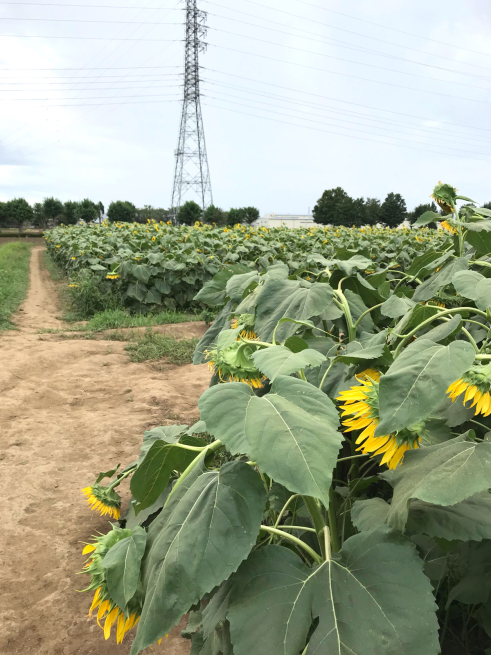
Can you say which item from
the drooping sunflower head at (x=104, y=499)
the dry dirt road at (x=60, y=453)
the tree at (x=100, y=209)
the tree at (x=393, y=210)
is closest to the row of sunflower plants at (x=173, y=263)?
the dry dirt road at (x=60, y=453)

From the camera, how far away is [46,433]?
353 centimetres

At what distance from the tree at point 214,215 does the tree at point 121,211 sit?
810 cm

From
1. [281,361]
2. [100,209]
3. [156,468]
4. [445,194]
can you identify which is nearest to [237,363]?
[281,361]

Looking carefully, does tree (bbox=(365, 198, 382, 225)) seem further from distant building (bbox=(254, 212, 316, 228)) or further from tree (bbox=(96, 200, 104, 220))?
tree (bbox=(96, 200, 104, 220))

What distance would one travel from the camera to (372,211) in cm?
4738

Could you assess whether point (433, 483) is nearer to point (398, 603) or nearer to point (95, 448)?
point (398, 603)

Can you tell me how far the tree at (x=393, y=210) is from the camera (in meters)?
48.3

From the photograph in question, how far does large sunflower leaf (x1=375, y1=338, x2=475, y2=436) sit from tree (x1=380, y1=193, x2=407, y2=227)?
4950 centimetres

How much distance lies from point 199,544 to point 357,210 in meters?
47.2

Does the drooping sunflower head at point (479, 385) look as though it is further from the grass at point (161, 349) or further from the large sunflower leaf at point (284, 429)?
the grass at point (161, 349)

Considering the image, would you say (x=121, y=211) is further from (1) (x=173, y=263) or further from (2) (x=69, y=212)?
(1) (x=173, y=263)

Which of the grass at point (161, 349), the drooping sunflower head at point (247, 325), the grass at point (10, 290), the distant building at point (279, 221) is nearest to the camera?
the drooping sunflower head at point (247, 325)

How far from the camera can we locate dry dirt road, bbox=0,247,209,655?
189 cm

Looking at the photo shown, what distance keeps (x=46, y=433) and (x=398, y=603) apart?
3.22 m
